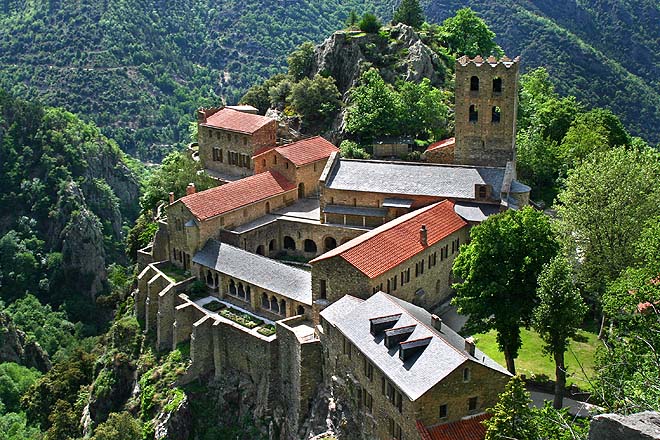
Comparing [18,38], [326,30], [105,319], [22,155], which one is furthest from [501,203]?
[18,38]

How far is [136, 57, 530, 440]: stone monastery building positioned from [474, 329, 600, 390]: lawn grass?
5.14 metres

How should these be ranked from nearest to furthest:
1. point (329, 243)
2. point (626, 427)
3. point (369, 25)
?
point (626, 427) < point (329, 243) < point (369, 25)

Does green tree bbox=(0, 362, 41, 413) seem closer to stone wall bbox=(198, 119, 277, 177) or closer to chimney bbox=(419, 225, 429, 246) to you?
stone wall bbox=(198, 119, 277, 177)

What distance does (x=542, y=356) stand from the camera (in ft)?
147

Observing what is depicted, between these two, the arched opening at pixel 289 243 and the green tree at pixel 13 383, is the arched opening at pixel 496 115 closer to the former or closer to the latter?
the arched opening at pixel 289 243

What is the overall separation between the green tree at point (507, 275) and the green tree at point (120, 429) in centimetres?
2493

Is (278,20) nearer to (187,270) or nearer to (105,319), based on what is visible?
(105,319)

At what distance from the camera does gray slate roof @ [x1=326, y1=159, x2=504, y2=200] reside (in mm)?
58562

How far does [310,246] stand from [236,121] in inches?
857

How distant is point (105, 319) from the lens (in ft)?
348

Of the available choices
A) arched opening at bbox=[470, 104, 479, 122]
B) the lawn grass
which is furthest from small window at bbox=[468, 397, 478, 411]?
arched opening at bbox=[470, 104, 479, 122]

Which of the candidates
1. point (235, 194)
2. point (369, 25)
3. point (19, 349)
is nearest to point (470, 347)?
point (235, 194)

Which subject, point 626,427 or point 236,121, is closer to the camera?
point 626,427

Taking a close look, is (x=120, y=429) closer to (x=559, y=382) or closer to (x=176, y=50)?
(x=559, y=382)
